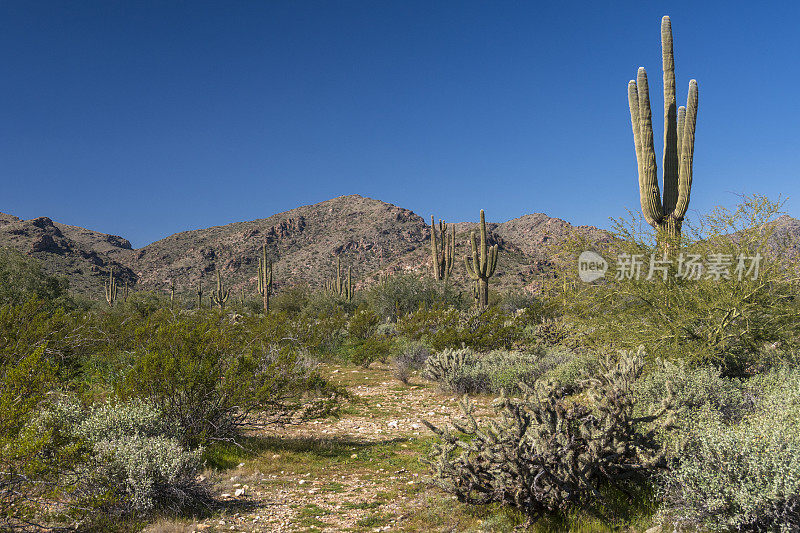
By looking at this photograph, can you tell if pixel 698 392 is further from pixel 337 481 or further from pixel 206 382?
pixel 206 382

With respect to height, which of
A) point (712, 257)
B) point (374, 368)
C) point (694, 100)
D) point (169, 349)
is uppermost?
point (694, 100)

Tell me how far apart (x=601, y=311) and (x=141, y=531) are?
29.4ft

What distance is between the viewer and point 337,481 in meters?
5.90

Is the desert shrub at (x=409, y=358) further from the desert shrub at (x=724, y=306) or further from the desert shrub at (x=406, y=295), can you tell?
the desert shrub at (x=406, y=295)

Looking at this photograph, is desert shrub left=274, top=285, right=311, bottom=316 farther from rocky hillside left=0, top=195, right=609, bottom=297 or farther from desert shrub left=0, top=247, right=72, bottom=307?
rocky hillside left=0, top=195, right=609, bottom=297

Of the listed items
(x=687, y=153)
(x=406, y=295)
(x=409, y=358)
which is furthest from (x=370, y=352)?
(x=406, y=295)

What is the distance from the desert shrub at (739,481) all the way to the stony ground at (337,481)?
1709 millimetres

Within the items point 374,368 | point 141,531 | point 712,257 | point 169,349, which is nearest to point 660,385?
point 712,257

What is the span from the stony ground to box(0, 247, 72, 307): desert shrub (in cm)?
1571

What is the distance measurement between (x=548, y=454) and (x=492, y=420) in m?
0.59

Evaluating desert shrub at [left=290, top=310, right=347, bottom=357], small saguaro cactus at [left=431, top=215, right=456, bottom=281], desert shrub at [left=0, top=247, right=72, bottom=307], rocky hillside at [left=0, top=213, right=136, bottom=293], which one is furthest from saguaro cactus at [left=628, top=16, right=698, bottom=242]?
rocky hillside at [left=0, top=213, right=136, bottom=293]

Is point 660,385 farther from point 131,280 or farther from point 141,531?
point 131,280

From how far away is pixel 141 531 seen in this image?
4172mm

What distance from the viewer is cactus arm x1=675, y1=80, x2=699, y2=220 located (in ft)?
35.4
